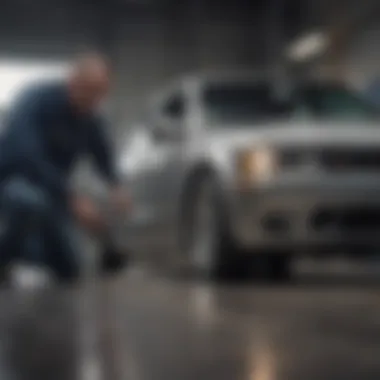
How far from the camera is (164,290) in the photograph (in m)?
Answer: 6.82

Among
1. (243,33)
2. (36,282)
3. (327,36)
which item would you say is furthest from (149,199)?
(243,33)

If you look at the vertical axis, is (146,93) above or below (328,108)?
above

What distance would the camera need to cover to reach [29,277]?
7.71 m

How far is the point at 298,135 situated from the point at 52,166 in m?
1.51

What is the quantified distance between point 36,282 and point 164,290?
3.25 feet

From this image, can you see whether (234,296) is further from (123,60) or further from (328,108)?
(123,60)

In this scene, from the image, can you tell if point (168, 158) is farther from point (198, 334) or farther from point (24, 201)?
point (198, 334)

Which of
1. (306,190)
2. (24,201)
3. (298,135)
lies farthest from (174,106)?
(24,201)

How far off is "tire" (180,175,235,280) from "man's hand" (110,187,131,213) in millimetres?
536

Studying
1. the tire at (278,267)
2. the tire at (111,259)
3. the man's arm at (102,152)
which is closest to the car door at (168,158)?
the tire at (111,259)

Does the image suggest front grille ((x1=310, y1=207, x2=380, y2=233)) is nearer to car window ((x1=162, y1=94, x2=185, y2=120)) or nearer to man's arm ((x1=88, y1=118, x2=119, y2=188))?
man's arm ((x1=88, y1=118, x2=119, y2=188))

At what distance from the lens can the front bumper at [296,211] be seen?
6.68 meters

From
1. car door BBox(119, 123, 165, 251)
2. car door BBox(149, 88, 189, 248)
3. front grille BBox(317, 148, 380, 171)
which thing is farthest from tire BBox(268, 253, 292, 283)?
front grille BBox(317, 148, 380, 171)

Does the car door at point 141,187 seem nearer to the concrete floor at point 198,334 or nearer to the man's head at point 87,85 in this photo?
the man's head at point 87,85
